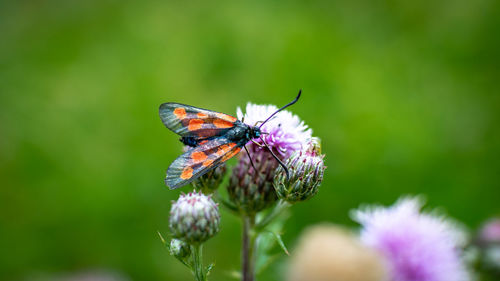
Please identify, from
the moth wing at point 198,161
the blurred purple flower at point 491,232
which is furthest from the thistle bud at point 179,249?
the blurred purple flower at point 491,232

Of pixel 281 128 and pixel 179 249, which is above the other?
pixel 281 128

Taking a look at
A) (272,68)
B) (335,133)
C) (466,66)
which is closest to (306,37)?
(272,68)

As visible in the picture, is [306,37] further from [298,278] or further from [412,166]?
[298,278]

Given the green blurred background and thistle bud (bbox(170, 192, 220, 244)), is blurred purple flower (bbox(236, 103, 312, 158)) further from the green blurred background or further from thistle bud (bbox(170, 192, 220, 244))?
the green blurred background

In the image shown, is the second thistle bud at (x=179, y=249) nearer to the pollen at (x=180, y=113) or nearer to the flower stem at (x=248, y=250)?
the flower stem at (x=248, y=250)

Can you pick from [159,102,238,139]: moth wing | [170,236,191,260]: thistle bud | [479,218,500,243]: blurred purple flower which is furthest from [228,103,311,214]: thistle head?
[479,218,500,243]: blurred purple flower

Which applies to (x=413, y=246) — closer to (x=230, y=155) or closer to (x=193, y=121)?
(x=230, y=155)

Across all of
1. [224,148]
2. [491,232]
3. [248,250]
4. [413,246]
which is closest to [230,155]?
[224,148]
